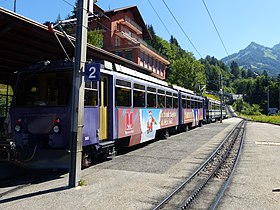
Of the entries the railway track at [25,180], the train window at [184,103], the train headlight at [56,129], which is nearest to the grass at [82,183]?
the railway track at [25,180]

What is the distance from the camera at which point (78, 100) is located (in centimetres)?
650

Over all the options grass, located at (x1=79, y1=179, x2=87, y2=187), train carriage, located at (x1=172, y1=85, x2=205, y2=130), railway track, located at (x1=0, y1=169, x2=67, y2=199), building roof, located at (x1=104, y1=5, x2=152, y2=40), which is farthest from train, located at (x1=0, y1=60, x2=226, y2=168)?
building roof, located at (x1=104, y1=5, x2=152, y2=40)

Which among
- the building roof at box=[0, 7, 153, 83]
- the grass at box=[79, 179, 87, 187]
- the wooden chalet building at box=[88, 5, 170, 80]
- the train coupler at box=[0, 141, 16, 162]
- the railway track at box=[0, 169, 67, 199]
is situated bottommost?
the railway track at box=[0, 169, 67, 199]

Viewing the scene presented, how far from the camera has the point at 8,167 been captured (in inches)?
A: 332

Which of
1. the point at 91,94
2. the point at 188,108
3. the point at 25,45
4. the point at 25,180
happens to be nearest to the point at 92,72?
the point at 91,94

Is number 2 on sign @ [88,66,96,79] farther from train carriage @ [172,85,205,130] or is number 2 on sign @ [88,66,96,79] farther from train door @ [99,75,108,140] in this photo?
train carriage @ [172,85,205,130]

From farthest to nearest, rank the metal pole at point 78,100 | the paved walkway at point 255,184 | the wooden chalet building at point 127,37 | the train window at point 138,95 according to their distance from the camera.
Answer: the wooden chalet building at point 127,37
the train window at point 138,95
the metal pole at point 78,100
the paved walkway at point 255,184

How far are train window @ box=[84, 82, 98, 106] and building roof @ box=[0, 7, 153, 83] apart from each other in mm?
1748

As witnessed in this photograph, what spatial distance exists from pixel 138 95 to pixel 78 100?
15.7 feet

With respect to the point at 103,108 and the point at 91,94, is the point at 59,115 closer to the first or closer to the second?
the point at 91,94

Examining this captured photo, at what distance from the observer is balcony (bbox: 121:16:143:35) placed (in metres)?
43.0

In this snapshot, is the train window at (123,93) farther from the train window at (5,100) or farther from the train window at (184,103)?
the train window at (184,103)

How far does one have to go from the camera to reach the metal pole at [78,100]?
641cm

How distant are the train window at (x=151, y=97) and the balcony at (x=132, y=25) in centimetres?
3193
